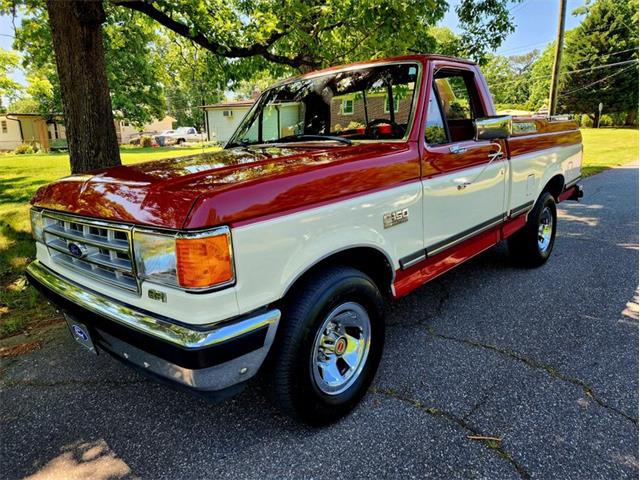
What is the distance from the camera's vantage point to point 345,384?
8.26 feet

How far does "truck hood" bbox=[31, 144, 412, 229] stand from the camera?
187 cm

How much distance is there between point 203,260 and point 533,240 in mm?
Answer: 3999

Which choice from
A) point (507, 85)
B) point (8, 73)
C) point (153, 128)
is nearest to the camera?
point (8, 73)

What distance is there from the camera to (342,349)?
2529 mm

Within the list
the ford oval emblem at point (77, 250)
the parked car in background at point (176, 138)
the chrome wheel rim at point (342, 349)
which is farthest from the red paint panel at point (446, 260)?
the parked car in background at point (176, 138)

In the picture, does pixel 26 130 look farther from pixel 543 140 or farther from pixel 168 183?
pixel 168 183

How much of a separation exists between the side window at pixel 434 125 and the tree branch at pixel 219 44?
4.05 meters

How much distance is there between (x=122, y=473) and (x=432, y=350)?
2.13m

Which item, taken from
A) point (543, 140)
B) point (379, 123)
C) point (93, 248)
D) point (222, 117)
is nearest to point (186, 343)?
point (93, 248)

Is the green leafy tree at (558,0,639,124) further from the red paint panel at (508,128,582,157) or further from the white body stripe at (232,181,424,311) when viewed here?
the white body stripe at (232,181,424,311)

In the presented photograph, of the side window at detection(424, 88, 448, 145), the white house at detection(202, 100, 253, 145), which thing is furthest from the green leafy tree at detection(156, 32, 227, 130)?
the white house at detection(202, 100, 253, 145)

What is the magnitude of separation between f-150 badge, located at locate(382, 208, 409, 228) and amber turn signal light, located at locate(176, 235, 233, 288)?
1.11 m

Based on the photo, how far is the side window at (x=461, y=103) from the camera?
3.76m

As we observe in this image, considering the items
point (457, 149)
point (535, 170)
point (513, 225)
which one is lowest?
point (513, 225)
